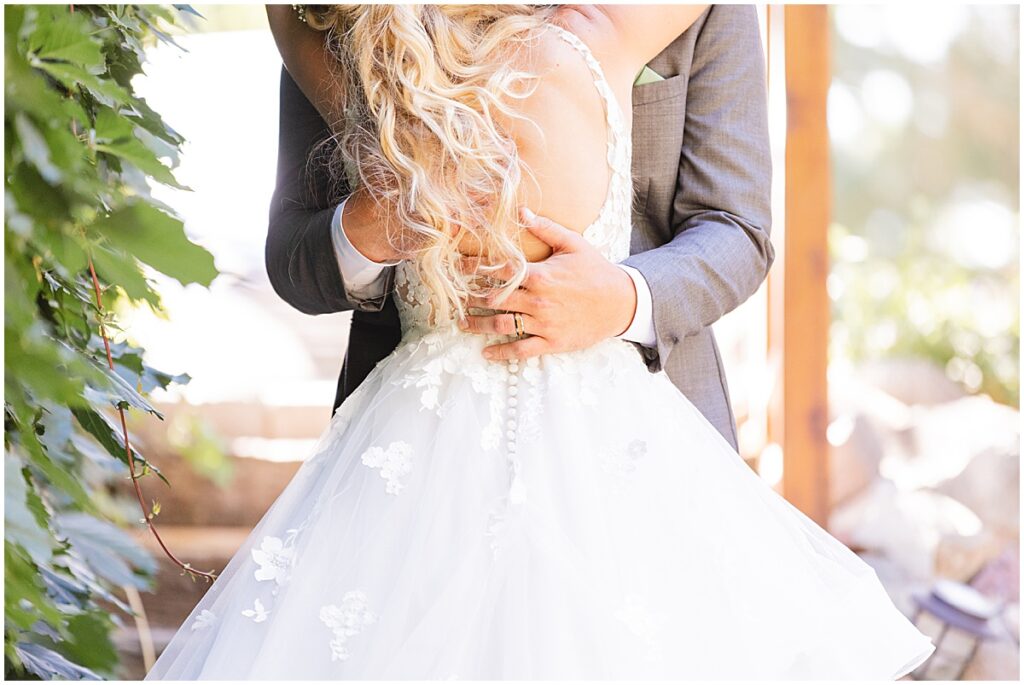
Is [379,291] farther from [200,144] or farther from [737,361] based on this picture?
[737,361]

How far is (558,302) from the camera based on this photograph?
3.39 ft

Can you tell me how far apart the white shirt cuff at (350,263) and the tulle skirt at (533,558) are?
12 cm

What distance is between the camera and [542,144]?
3.42 ft

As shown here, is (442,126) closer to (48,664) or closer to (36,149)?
(36,149)

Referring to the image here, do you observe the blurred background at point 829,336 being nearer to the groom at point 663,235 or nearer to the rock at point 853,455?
the rock at point 853,455

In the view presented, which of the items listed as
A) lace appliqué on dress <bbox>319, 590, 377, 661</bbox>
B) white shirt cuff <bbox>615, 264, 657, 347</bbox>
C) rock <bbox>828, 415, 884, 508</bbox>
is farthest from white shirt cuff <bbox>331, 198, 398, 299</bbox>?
rock <bbox>828, 415, 884, 508</bbox>

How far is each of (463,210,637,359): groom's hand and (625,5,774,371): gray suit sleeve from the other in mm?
146

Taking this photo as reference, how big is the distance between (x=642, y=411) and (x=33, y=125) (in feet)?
2.17

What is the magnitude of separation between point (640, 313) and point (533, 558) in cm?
35

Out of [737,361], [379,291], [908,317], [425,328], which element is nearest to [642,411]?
[425,328]

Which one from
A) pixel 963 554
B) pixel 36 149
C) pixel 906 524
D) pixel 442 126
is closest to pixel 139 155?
pixel 36 149

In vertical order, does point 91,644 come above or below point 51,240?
below

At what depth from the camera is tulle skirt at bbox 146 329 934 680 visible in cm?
85

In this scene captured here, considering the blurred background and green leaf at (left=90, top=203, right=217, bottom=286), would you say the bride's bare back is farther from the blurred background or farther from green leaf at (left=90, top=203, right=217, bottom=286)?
the blurred background
